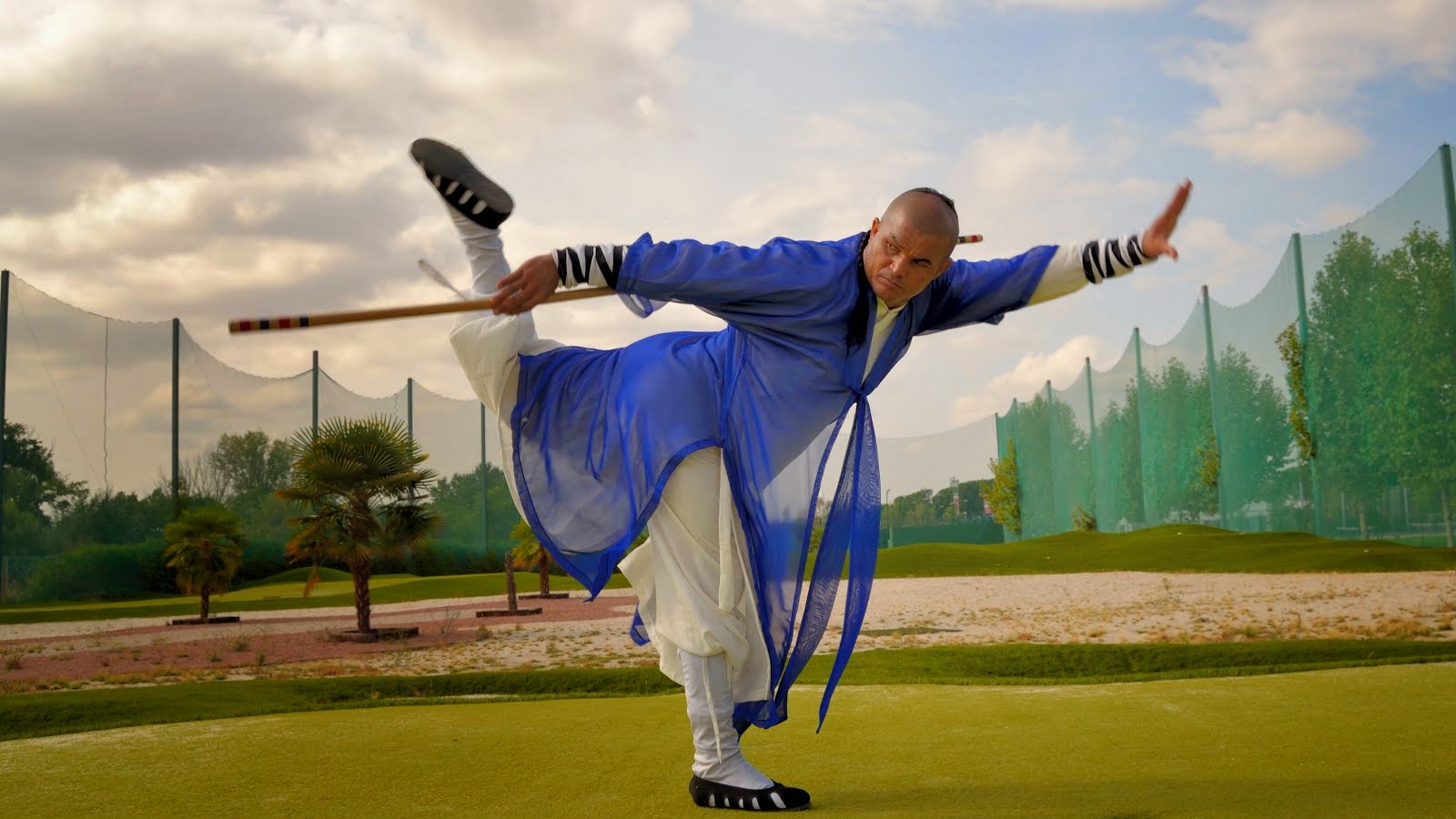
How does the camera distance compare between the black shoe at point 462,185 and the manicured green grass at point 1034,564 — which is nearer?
the black shoe at point 462,185

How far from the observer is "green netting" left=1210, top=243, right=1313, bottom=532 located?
16656mm

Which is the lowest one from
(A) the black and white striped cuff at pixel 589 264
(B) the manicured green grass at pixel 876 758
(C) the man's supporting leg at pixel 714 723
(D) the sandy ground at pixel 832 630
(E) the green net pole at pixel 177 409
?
(D) the sandy ground at pixel 832 630

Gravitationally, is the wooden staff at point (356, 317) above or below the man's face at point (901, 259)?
below

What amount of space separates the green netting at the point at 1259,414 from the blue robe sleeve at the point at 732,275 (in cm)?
1576

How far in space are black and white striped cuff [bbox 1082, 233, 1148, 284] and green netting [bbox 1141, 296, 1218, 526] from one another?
63.5 feet

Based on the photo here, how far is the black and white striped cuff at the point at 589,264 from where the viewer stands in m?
2.37

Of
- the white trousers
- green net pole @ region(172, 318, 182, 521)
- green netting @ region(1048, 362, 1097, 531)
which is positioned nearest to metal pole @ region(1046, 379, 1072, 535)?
green netting @ region(1048, 362, 1097, 531)

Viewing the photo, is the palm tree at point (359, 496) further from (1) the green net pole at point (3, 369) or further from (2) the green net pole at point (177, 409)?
(2) the green net pole at point (177, 409)

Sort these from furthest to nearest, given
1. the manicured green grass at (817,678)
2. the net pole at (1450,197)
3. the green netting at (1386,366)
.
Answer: the green netting at (1386,366) < the net pole at (1450,197) < the manicured green grass at (817,678)

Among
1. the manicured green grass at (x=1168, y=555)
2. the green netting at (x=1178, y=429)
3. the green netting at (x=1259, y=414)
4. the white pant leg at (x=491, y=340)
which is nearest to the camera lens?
the white pant leg at (x=491, y=340)

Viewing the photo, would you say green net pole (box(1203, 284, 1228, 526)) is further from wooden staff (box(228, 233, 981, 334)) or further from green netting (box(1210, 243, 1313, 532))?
wooden staff (box(228, 233, 981, 334))

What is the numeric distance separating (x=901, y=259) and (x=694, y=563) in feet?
3.03

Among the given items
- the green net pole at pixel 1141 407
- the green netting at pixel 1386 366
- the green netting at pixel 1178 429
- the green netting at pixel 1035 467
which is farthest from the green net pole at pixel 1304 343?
the green netting at pixel 1035 467

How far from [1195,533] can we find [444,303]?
1795 centimetres
